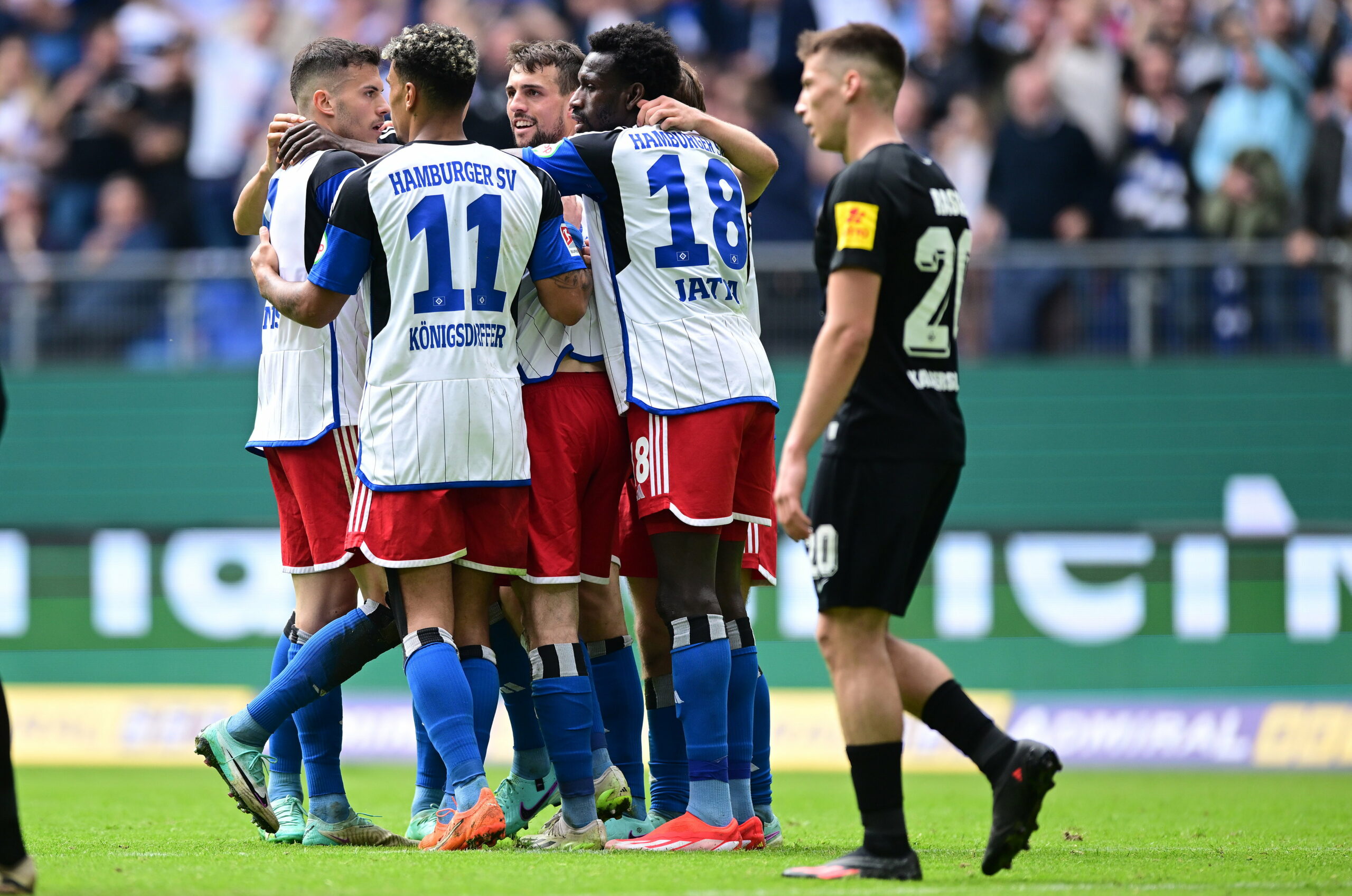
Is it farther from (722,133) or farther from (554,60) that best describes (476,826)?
(554,60)

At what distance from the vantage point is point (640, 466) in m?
5.84

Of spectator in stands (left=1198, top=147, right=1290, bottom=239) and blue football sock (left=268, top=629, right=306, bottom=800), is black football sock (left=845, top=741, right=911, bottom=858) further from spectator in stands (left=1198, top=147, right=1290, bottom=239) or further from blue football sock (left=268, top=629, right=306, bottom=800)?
spectator in stands (left=1198, top=147, right=1290, bottom=239)

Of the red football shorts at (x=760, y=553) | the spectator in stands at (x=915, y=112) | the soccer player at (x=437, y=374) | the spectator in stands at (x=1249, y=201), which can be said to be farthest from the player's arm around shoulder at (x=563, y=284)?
the spectator in stands at (x=1249, y=201)

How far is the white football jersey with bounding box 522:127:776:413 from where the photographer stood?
5859 mm

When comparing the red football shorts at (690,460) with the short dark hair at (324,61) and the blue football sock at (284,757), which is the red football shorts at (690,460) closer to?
the blue football sock at (284,757)

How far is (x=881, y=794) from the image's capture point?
16.1ft

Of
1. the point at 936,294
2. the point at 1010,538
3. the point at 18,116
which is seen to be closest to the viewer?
the point at 936,294

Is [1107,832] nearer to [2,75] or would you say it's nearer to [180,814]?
[180,814]

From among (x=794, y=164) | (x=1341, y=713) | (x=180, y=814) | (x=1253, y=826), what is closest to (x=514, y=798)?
(x=180, y=814)

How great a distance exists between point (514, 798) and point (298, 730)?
87 cm

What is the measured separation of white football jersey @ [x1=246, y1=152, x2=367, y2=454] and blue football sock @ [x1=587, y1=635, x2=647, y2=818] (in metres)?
1.32

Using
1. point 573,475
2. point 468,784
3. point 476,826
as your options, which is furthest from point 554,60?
point 476,826

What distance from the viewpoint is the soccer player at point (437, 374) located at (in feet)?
18.3

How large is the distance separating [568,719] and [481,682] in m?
0.34
